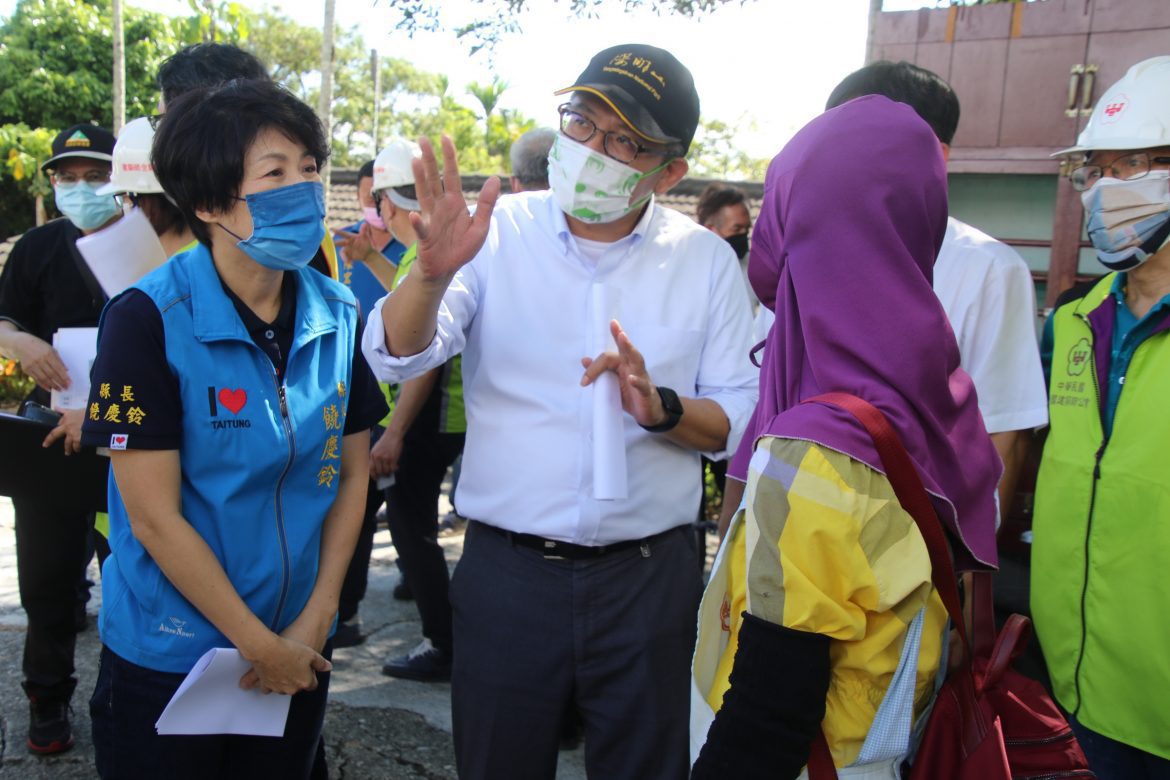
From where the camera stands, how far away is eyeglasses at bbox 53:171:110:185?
11.4 ft

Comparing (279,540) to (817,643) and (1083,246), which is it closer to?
(817,643)

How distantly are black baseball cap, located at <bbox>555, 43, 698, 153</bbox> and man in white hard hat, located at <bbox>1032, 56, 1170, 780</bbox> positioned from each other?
1086mm

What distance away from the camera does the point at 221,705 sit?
1890 mm

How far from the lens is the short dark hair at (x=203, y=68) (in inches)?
112

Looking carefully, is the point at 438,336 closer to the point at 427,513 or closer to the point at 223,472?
the point at 223,472

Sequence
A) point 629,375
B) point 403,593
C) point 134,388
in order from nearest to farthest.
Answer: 1. point 134,388
2. point 629,375
3. point 403,593

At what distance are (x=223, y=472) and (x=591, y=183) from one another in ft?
3.39

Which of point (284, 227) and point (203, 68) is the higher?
point (203, 68)

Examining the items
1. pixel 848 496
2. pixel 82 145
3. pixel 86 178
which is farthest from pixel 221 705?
pixel 82 145

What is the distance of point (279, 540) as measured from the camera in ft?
6.43

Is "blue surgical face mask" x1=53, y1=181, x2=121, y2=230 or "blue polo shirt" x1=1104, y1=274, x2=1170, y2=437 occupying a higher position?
"blue surgical face mask" x1=53, y1=181, x2=121, y2=230

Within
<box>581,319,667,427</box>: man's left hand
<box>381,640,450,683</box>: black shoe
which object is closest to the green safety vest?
<box>581,319,667,427</box>: man's left hand

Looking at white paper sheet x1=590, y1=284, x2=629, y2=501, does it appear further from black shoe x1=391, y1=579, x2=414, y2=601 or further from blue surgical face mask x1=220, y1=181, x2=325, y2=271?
black shoe x1=391, y1=579, x2=414, y2=601

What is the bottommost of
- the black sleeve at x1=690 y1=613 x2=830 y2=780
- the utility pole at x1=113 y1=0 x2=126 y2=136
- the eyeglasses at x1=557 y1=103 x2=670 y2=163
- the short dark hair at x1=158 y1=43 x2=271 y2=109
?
the black sleeve at x1=690 y1=613 x2=830 y2=780
